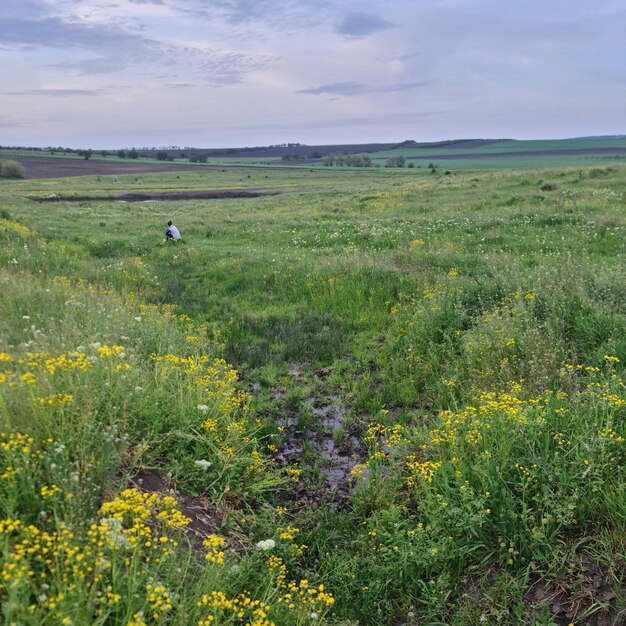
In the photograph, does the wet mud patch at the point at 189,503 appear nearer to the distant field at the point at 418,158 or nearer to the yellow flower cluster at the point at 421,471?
the yellow flower cluster at the point at 421,471

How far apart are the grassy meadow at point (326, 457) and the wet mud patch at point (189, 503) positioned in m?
0.02

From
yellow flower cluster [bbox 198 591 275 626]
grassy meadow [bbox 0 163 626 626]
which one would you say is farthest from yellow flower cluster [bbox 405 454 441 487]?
yellow flower cluster [bbox 198 591 275 626]

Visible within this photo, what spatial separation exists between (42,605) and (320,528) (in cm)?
276

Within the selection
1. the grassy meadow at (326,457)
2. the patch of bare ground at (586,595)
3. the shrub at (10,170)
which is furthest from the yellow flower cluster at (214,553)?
the shrub at (10,170)

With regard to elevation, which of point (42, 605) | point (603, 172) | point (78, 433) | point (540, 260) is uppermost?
point (603, 172)

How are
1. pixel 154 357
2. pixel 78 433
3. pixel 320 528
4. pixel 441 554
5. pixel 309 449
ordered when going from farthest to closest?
pixel 154 357 < pixel 309 449 < pixel 320 528 < pixel 441 554 < pixel 78 433

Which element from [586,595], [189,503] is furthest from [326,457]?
[586,595]

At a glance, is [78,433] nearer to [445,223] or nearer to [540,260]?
[540,260]

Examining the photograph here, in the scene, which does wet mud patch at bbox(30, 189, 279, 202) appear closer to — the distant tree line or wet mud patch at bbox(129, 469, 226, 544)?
wet mud patch at bbox(129, 469, 226, 544)

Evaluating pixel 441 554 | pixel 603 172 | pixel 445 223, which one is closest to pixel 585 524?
pixel 441 554

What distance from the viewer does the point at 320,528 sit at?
4789 millimetres

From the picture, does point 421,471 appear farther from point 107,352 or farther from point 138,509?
point 107,352

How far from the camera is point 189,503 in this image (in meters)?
4.39

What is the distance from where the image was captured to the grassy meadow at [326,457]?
123 inches
